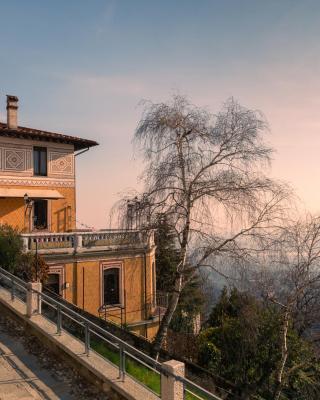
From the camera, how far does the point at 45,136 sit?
2373 cm

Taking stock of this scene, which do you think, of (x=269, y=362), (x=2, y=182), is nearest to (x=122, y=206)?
(x=2, y=182)

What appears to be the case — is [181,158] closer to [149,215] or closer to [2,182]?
[149,215]

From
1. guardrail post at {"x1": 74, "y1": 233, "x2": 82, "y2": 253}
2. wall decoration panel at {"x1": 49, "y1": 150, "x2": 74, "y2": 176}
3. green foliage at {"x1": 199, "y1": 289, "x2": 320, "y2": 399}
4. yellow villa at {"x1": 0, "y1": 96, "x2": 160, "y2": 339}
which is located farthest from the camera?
wall decoration panel at {"x1": 49, "y1": 150, "x2": 74, "y2": 176}

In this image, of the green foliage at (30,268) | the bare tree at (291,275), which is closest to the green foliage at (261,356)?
the bare tree at (291,275)

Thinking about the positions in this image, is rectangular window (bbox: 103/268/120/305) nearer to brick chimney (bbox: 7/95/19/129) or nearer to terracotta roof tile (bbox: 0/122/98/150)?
terracotta roof tile (bbox: 0/122/98/150)

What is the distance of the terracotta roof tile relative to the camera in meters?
22.7

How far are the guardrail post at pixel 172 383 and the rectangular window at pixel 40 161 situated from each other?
725 inches

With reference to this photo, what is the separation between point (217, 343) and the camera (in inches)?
882

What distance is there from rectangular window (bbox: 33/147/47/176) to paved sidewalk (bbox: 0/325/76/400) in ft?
49.3

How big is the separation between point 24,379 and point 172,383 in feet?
11.3

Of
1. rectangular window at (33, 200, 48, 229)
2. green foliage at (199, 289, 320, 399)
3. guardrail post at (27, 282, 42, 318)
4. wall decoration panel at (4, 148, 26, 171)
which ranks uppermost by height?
wall decoration panel at (4, 148, 26, 171)

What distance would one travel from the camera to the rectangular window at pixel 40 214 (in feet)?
→ 79.3

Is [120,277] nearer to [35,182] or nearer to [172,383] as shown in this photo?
[35,182]

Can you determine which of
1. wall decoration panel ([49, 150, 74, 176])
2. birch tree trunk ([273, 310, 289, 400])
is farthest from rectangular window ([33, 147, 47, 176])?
birch tree trunk ([273, 310, 289, 400])
